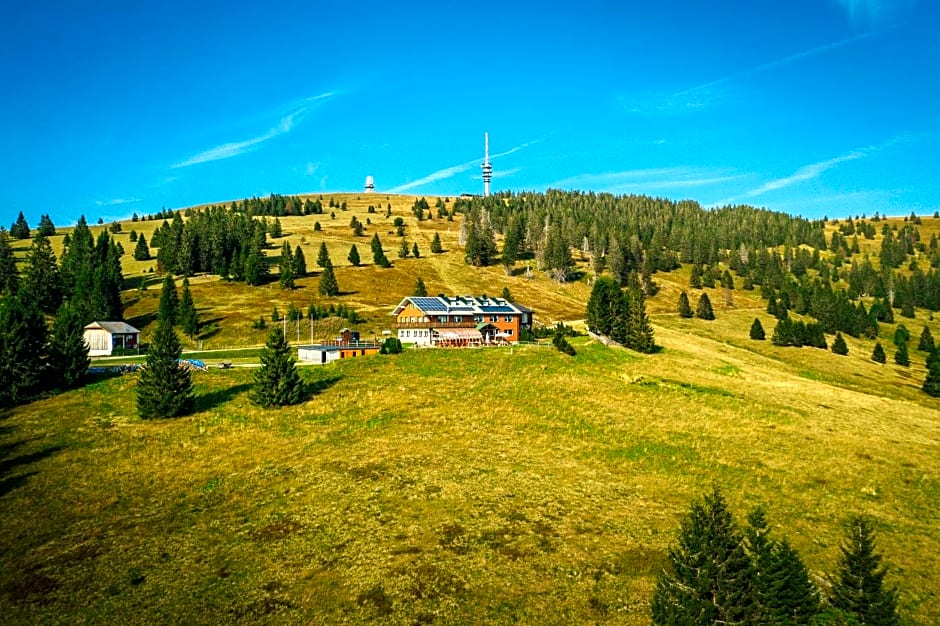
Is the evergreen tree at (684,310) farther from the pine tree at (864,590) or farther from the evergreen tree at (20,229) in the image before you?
the evergreen tree at (20,229)

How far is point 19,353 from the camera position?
5388cm

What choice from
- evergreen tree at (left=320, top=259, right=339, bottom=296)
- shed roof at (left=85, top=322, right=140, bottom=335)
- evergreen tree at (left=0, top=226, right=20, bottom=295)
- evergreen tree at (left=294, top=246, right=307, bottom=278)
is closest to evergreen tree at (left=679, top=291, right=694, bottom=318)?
evergreen tree at (left=320, top=259, right=339, bottom=296)

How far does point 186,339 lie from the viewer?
294 ft

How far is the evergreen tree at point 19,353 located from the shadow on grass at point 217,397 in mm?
16262

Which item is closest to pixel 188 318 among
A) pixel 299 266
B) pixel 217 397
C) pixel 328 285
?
pixel 328 285

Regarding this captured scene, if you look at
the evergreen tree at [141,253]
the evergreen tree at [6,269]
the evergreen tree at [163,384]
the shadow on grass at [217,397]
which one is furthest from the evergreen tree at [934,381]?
the evergreen tree at [141,253]

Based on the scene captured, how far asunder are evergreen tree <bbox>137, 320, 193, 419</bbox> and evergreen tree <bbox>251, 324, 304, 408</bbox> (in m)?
6.10

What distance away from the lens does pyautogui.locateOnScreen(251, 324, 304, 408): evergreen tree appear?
52.1 metres

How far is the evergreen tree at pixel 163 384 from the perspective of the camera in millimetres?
48719

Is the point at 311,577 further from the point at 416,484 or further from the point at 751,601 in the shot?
the point at 751,601

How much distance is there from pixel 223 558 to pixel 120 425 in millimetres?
Answer: 27128

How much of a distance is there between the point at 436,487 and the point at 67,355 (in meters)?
46.2

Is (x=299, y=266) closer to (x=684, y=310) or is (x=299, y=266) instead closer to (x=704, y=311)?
(x=684, y=310)

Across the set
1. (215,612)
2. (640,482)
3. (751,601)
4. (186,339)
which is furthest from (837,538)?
(186,339)
